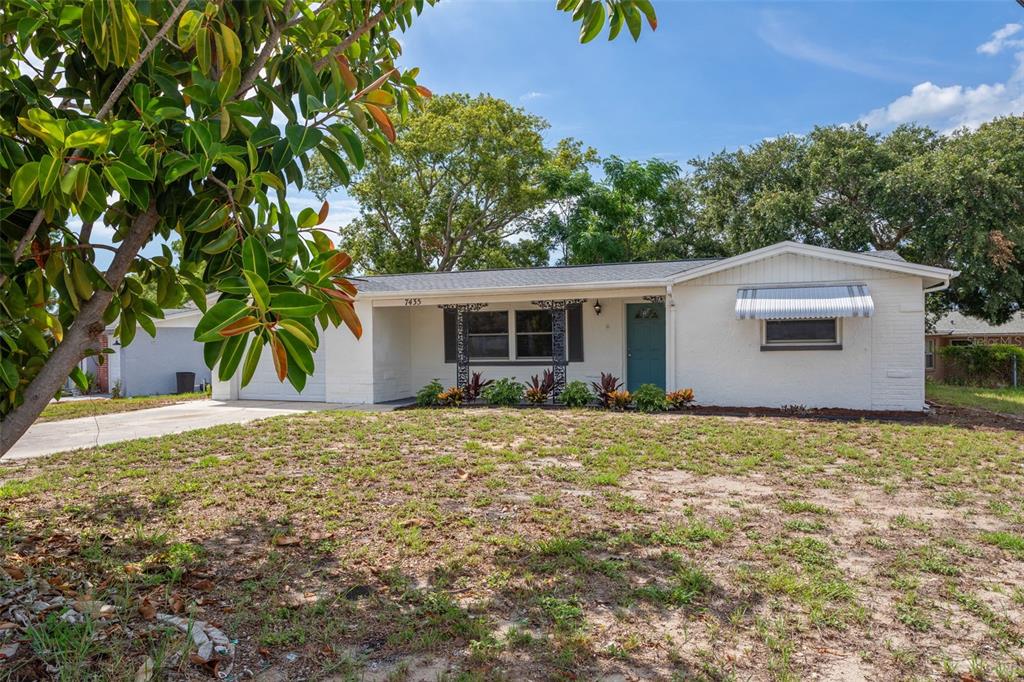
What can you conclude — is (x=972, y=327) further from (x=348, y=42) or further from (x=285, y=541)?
(x=348, y=42)

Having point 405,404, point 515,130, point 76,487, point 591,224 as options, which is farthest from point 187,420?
point 515,130

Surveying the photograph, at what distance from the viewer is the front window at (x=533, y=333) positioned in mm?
13922

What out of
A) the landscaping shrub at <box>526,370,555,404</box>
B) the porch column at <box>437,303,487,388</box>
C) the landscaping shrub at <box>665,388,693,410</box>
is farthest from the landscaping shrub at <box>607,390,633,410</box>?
the porch column at <box>437,303,487,388</box>

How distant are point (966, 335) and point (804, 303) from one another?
1753cm

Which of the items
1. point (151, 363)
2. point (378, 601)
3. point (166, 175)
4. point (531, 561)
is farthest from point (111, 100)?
point (151, 363)

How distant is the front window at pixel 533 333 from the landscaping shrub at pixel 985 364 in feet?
Result: 47.2

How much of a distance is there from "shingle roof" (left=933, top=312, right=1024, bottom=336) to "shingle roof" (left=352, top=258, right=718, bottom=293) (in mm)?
14790

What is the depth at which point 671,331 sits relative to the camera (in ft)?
39.2

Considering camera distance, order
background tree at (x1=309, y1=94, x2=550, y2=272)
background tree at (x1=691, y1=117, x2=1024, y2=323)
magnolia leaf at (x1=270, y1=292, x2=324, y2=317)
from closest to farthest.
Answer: magnolia leaf at (x1=270, y1=292, x2=324, y2=317) < background tree at (x1=691, y1=117, x2=1024, y2=323) < background tree at (x1=309, y1=94, x2=550, y2=272)

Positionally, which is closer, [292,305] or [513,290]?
[292,305]

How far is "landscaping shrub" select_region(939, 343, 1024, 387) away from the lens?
1856 centimetres

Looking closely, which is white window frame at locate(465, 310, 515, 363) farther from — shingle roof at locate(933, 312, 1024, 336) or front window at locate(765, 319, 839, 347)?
shingle roof at locate(933, 312, 1024, 336)

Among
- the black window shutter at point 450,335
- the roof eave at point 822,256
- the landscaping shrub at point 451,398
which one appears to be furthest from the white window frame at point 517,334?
the roof eave at point 822,256

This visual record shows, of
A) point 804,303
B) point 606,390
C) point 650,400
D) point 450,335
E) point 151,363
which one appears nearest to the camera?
point 804,303
